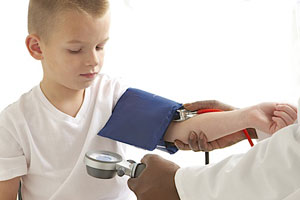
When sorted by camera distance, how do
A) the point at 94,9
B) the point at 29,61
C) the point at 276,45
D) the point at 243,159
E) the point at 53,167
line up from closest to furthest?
the point at 243,159 → the point at 94,9 → the point at 53,167 → the point at 276,45 → the point at 29,61

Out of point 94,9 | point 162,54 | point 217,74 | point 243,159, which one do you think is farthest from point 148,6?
point 243,159

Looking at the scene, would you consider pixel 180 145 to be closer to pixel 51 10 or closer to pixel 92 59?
pixel 92 59

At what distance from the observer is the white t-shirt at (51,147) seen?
1.50m

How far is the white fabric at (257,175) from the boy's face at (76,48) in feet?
1.47

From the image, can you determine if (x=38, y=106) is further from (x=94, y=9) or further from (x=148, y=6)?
(x=148, y=6)

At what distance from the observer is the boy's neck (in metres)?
1.55

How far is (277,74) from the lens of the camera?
2.41m

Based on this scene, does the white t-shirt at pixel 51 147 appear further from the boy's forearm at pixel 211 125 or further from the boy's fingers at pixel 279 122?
the boy's fingers at pixel 279 122

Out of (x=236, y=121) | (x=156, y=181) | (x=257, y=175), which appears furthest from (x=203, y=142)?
(x=257, y=175)

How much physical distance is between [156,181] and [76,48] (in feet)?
1.42

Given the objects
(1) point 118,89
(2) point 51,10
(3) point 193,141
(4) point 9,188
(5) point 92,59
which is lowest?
(4) point 9,188

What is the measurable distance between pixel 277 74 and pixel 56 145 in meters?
1.23

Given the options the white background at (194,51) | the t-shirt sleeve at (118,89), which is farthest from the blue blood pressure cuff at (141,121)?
the white background at (194,51)

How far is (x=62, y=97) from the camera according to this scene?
156 centimetres
